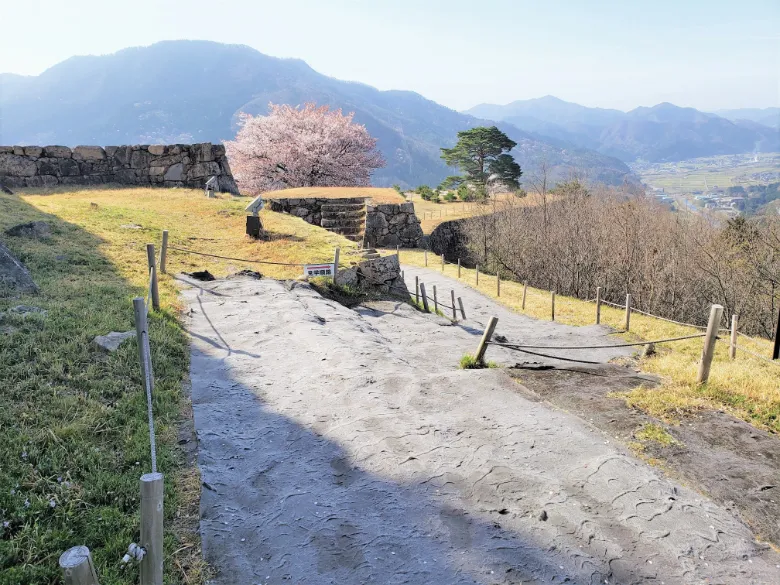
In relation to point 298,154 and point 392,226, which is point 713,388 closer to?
point 392,226

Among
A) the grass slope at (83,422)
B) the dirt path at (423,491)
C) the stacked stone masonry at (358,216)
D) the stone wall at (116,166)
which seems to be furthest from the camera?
the stacked stone masonry at (358,216)

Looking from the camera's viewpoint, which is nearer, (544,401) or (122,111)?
(544,401)

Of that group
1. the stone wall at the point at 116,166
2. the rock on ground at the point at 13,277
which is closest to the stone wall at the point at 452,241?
the stone wall at the point at 116,166

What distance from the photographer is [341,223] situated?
26422mm

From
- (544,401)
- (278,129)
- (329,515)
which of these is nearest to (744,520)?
(544,401)

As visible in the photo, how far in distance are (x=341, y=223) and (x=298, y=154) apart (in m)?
12.0

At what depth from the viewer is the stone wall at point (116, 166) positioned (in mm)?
19484

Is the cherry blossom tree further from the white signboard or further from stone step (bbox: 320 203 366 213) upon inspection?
the white signboard

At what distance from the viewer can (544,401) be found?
6430 mm

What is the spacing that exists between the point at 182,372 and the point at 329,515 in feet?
11.0

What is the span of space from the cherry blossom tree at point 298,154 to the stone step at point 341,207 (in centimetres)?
997

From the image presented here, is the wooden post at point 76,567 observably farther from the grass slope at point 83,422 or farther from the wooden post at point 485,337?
the wooden post at point 485,337

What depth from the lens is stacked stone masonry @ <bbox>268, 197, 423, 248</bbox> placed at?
25750 millimetres

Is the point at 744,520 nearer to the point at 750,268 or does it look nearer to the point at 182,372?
the point at 182,372
